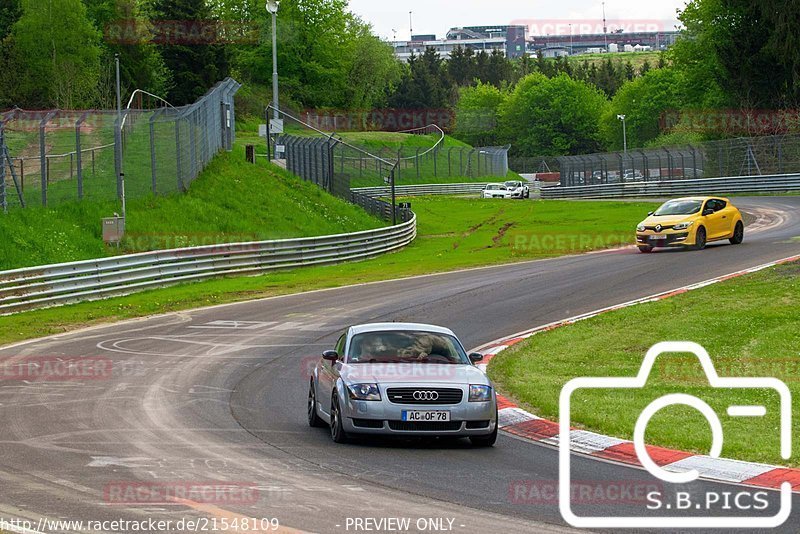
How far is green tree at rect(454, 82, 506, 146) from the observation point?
164375mm

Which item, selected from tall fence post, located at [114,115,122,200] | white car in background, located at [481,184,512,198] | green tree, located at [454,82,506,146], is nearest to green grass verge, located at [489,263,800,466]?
tall fence post, located at [114,115,122,200]

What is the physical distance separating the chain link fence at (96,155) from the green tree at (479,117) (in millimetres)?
124044

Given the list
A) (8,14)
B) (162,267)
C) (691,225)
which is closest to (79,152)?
(162,267)

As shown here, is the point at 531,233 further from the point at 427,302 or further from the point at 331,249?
the point at 427,302

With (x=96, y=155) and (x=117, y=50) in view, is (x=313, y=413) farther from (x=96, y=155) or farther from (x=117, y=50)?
(x=117, y=50)

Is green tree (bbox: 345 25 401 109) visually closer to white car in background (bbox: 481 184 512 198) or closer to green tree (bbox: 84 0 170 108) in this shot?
green tree (bbox: 84 0 170 108)

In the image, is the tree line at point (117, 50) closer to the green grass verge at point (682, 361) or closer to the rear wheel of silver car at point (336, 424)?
the green grass verge at point (682, 361)

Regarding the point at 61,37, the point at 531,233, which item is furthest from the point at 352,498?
the point at 61,37

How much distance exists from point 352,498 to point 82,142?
26320 millimetres

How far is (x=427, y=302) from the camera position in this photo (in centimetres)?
2612

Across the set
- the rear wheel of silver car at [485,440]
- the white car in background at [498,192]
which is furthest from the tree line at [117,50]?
the rear wheel of silver car at [485,440]

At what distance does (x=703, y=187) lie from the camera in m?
67.4

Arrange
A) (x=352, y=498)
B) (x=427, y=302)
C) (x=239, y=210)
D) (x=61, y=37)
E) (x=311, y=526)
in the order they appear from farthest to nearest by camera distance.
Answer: (x=61, y=37) < (x=239, y=210) < (x=427, y=302) < (x=352, y=498) < (x=311, y=526)

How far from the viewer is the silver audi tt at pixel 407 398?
12.1m
